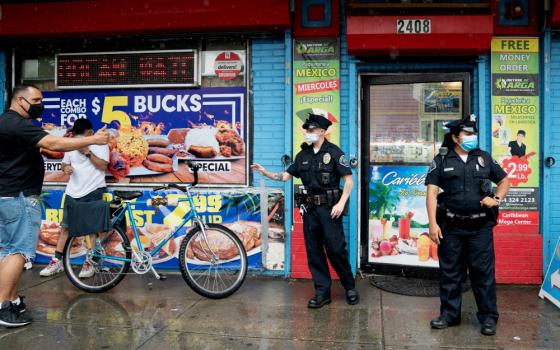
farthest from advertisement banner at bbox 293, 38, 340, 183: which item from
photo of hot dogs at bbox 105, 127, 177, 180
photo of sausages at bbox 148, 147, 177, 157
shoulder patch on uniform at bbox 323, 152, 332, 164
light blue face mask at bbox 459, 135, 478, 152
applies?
light blue face mask at bbox 459, 135, 478, 152

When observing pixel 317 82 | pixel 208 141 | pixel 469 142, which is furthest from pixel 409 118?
pixel 208 141

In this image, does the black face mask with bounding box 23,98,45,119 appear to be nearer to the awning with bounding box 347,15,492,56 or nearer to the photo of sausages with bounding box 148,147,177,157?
the photo of sausages with bounding box 148,147,177,157

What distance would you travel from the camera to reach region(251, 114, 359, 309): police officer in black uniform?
5.20 meters

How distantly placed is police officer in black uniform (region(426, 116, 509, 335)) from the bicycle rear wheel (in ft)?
11.2

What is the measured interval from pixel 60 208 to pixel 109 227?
1.56 m

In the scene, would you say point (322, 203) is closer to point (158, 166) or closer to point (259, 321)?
point (259, 321)

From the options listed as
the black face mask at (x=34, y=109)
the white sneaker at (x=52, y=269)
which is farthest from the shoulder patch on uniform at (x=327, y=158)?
the white sneaker at (x=52, y=269)

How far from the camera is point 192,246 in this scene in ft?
18.5

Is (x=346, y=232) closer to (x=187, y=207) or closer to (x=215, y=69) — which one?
(x=187, y=207)

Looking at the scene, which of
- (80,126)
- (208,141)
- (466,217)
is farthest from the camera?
(208,141)

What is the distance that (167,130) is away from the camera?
6.83 meters

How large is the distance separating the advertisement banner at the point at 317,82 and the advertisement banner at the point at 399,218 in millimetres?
808

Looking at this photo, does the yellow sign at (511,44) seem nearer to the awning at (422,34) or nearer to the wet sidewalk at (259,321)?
the awning at (422,34)

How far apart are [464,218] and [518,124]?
2278 millimetres
